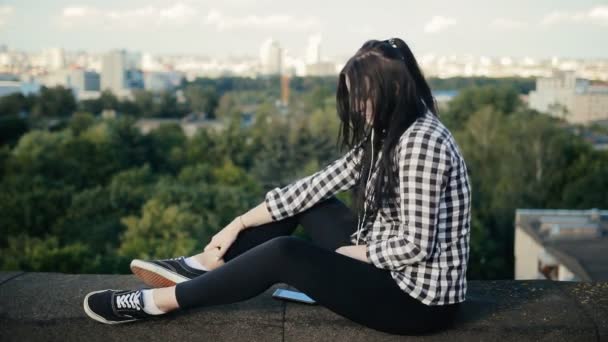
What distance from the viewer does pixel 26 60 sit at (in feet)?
226

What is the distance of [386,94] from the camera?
1845 mm

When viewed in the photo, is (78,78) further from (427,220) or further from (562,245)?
(427,220)

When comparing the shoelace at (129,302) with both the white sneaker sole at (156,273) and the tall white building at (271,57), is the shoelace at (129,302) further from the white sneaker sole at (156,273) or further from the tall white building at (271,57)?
the tall white building at (271,57)

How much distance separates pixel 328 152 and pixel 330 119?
235cm

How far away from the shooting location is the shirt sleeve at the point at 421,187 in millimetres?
1781

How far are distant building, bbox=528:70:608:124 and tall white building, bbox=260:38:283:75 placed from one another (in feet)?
117

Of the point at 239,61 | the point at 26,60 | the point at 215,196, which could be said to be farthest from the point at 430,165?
the point at 239,61

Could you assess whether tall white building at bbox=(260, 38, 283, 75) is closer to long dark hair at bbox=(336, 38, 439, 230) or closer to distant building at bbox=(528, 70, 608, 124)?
distant building at bbox=(528, 70, 608, 124)

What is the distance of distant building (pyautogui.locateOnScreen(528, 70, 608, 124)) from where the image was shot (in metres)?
34.2

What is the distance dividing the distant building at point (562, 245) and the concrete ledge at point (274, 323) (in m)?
10.7

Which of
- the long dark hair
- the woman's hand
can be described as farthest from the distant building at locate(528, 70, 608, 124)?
the long dark hair

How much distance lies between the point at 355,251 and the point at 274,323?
33 cm

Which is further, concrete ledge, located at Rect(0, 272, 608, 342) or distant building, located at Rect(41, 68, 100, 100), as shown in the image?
distant building, located at Rect(41, 68, 100, 100)

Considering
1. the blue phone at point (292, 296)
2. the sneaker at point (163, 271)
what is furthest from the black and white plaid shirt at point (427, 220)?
the sneaker at point (163, 271)
